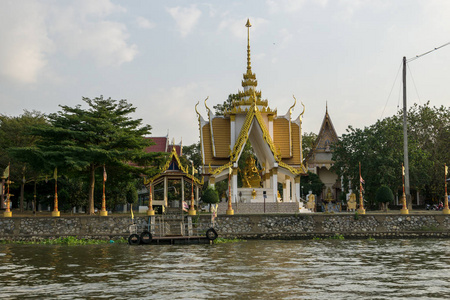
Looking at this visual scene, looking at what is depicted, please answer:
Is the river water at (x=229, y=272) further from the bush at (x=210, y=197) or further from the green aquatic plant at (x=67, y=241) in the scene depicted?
the bush at (x=210, y=197)

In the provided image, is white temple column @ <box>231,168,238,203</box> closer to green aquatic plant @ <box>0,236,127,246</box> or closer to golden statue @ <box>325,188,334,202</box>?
green aquatic plant @ <box>0,236,127,246</box>

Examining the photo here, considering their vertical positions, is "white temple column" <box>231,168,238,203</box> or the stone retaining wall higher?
"white temple column" <box>231,168,238,203</box>

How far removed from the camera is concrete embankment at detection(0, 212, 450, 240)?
31578mm

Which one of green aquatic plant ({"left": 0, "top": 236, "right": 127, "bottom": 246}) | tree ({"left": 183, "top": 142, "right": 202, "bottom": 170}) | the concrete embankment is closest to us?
green aquatic plant ({"left": 0, "top": 236, "right": 127, "bottom": 246})

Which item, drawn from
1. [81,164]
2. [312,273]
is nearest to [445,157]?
[81,164]

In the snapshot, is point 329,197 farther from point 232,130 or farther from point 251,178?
point 232,130

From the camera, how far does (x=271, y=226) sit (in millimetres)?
32562

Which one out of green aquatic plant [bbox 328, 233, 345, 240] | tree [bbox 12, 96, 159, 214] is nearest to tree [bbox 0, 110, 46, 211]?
tree [bbox 12, 96, 159, 214]

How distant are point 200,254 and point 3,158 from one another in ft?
82.9

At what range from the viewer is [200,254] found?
23969 millimetres

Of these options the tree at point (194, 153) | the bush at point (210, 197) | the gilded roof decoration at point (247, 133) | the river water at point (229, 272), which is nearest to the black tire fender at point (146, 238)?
the river water at point (229, 272)

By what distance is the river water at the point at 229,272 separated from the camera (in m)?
14.6

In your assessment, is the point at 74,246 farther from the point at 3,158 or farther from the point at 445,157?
the point at 445,157

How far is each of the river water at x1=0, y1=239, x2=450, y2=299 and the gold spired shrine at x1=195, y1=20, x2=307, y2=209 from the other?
1247 cm
